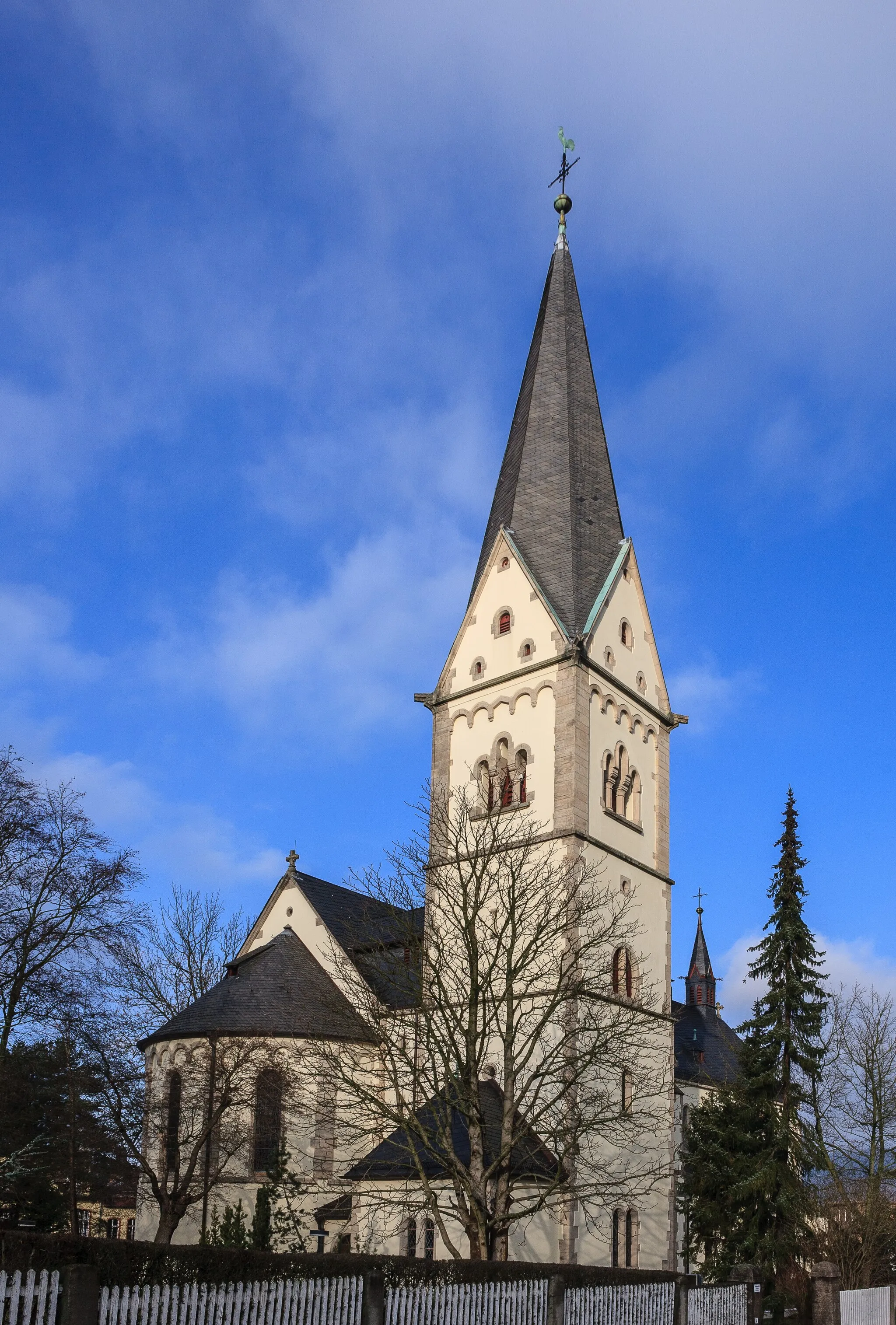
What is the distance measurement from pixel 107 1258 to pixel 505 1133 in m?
9.97

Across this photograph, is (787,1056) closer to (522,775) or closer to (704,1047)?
(522,775)

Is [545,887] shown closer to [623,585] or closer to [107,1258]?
[623,585]

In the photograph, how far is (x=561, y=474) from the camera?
121 feet

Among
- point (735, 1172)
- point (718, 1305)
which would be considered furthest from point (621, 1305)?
point (735, 1172)

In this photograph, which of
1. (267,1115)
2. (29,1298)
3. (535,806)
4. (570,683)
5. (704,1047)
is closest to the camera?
(29,1298)

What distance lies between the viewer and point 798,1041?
31500mm

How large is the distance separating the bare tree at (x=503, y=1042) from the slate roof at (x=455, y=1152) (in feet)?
0.24

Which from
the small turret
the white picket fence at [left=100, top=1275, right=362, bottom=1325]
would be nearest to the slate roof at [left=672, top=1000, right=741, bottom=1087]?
the small turret

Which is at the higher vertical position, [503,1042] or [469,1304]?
[503,1042]

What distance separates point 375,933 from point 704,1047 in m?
26.5

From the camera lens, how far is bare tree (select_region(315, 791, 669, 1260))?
20.9 m

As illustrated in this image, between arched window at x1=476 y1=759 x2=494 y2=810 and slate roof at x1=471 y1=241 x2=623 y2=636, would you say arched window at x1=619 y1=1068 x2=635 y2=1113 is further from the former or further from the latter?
slate roof at x1=471 y1=241 x2=623 y2=636

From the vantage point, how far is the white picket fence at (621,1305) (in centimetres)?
1691

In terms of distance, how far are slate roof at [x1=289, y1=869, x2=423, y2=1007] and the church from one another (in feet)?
0.36
